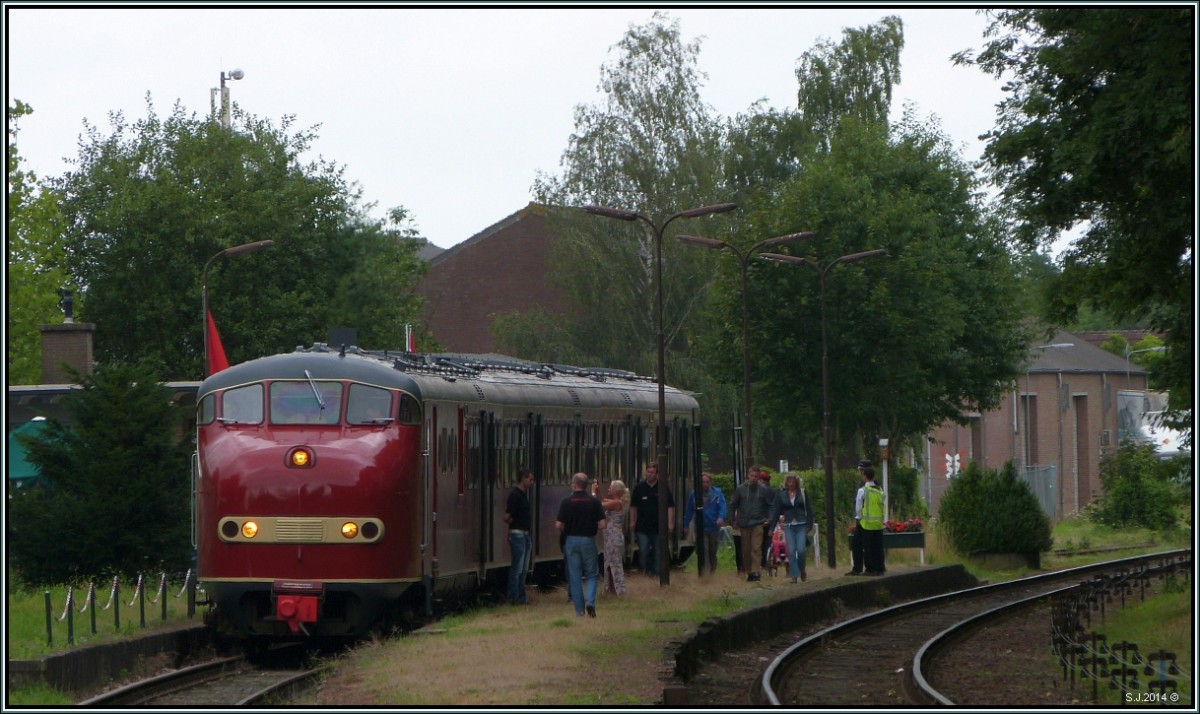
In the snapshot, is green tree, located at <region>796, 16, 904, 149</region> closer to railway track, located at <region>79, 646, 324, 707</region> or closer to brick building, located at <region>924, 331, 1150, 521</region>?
brick building, located at <region>924, 331, 1150, 521</region>

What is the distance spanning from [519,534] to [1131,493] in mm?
37831

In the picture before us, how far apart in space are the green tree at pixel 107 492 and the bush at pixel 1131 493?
36.7 m

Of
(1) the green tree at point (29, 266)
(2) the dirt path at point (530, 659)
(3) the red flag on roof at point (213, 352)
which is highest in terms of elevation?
(1) the green tree at point (29, 266)

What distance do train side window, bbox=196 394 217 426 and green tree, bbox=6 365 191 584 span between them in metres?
4.10

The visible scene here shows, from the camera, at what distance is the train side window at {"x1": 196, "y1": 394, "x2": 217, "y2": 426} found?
767 inches

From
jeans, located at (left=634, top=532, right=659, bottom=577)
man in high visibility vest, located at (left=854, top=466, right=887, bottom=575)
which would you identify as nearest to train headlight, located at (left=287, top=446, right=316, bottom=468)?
jeans, located at (left=634, top=532, right=659, bottom=577)

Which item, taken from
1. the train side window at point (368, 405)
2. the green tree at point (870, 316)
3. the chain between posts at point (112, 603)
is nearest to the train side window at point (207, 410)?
the train side window at point (368, 405)

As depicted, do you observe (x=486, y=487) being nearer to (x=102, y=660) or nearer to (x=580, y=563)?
(x=580, y=563)

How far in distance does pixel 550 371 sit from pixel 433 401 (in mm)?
7880

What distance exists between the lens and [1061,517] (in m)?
66.4

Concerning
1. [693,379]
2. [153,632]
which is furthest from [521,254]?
[153,632]

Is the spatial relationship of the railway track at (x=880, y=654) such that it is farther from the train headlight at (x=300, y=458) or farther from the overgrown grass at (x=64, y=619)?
the overgrown grass at (x=64, y=619)

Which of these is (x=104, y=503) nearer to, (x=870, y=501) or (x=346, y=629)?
(x=346, y=629)

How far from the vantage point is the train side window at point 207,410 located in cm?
1948
